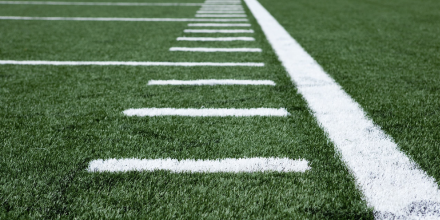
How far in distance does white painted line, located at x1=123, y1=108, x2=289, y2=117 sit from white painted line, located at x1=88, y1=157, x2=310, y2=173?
43 centimetres

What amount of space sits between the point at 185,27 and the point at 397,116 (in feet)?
10.3

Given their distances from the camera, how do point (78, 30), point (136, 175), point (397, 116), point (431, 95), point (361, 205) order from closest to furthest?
point (361, 205), point (136, 175), point (397, 116), point (431, 95), point (78, 30)

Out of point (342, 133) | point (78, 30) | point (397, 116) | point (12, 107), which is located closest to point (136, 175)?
point (342, 133)

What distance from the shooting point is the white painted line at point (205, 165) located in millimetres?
1174

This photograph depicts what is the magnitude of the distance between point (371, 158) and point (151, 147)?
2.61 feet

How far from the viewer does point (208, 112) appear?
5.48 ft

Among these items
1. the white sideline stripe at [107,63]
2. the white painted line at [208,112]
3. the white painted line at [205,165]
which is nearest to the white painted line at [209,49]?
the white sideline stripe at [107,63]

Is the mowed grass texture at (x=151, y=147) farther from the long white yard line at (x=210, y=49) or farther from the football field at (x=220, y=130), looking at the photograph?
the long white yard line at (x=210, y=49)

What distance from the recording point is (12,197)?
1030 millimetres

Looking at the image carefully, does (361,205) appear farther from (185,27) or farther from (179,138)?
(185,27)

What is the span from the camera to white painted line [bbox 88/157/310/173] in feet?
3.85

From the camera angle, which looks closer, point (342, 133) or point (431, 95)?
point (342, 133)

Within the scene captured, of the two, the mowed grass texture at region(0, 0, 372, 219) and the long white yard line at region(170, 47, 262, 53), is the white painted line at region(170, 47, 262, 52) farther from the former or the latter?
the mowed grass texture at region(0, 0, 372, 219)

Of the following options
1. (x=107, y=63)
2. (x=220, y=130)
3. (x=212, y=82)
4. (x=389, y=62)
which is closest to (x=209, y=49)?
(x=107, y=63)
